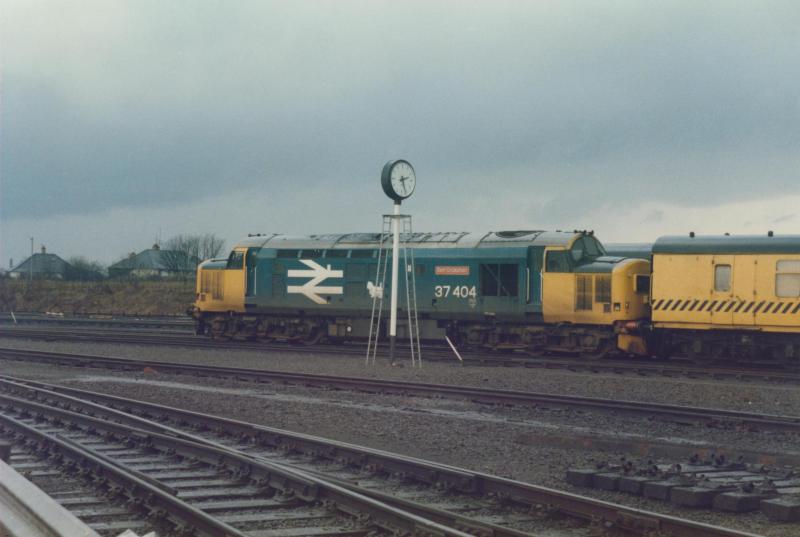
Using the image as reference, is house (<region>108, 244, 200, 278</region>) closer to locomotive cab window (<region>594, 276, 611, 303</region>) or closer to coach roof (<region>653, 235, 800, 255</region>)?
locomotive cab window (<region>594, 276, 611, 303</region>)

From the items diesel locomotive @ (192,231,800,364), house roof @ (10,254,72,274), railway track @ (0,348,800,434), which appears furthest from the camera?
house roof @ (10,254,72,274)

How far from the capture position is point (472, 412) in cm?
1633

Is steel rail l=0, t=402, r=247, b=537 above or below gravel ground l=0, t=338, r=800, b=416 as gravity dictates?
below

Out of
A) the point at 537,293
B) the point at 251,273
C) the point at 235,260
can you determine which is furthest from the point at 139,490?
the point at 235,260

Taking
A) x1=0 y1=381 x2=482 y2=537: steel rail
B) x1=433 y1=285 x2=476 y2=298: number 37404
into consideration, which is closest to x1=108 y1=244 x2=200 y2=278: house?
x1=433 y1=285 x2=476 y2=298: number 37404

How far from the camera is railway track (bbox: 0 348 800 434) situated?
1462 cm

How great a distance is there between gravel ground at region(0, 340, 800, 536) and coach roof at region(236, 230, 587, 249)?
5153mm

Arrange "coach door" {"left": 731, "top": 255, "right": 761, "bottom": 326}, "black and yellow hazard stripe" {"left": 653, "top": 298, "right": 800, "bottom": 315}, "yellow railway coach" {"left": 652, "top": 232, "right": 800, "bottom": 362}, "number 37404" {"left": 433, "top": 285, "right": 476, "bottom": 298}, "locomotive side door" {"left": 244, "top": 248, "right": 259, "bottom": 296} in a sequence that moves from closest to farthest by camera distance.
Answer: "black and yellow hazard stripe" {"left": 653, "top": 298, "right": 800, "bottom": 315}, "yellow railway coach" {"left": 652, "top": 232, "right": 800, "bottom": 362}, "coach door" {"left": 731, "top": 255, "right": 761, "bottom": 326}, "number 37404" {"left": 433, "top": 285, "right": 476, "bottom": 298}, "locomotive side door" {"left": 244, "top": 248, "right": 259, "bottom": 296}

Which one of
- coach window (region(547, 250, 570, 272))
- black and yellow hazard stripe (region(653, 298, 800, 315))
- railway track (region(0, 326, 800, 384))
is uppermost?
coach window (region(547, 250, 570, 272))

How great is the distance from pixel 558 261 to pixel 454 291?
3.48 meters

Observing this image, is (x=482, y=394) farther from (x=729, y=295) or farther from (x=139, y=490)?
(x=729, y=295)

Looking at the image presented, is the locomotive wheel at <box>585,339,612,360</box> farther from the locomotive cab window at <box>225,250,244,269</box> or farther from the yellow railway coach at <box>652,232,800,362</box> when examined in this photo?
the locomotive cab window at <box>225,250,244,269</box>

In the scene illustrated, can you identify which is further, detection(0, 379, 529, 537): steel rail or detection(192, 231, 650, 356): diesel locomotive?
detection(192, 231, 650, 356): diesel locomotive

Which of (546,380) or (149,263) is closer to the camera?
(546,380)
